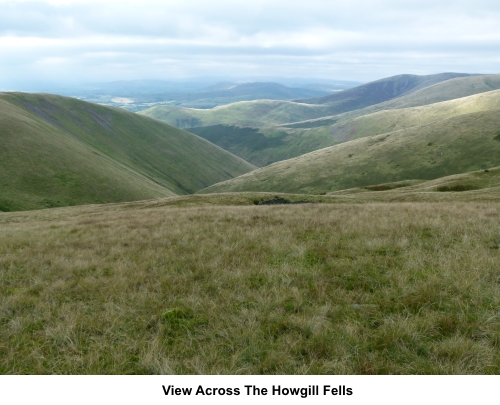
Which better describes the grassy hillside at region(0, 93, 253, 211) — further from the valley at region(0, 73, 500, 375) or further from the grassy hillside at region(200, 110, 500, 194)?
the valley at region(0, 73, 500, 375)

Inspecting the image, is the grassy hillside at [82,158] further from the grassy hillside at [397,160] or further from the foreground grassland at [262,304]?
the foreground grassland at [262,304]

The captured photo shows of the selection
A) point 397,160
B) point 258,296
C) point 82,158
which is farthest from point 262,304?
point 82,158

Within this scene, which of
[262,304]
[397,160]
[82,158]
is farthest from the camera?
[397,160]

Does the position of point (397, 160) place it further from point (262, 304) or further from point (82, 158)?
point (262, 304)

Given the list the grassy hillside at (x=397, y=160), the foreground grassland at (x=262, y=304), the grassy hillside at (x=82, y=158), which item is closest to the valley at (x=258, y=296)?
the foreground grassland at (x=262, y=304)

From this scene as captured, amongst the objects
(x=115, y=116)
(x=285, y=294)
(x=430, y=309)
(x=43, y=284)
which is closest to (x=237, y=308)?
(x=285, y=294)

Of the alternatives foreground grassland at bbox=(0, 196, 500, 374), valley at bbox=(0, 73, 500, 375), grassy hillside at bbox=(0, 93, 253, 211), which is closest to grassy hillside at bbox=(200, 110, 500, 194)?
grassy hillside at bbox=(0, 93, 253, 211)
